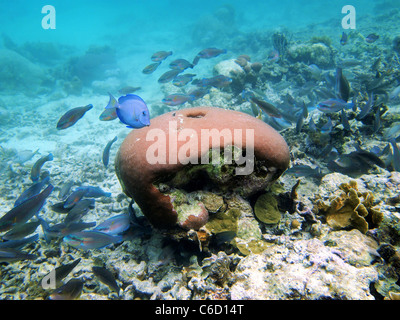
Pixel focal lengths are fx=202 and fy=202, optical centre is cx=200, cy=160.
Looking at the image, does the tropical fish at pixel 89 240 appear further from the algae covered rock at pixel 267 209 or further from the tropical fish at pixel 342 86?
the tropical fish at pixel 342 86

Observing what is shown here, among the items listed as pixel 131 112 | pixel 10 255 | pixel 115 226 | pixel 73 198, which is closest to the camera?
pixel 131 112

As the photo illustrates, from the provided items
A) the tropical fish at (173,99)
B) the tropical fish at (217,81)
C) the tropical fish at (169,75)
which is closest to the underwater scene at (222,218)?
the tropical fish at (173,99)

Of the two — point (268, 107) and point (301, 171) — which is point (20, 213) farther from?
point (268, 107)

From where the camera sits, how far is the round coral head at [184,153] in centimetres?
218

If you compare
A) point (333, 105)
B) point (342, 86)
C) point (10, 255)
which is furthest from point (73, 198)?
point (342, 86)

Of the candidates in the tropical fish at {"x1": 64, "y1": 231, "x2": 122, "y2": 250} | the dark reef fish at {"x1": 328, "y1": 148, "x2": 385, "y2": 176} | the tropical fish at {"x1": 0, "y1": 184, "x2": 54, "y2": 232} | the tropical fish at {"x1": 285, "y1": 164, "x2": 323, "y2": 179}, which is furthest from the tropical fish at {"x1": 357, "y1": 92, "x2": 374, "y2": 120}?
the tropical fish at {"x1": 0, "y1": 184, "x2": 54, "y2": 232}

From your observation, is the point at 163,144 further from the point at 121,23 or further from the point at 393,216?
the point at 121,23

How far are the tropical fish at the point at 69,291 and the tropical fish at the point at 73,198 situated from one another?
142 centimetres

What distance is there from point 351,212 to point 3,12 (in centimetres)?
9153

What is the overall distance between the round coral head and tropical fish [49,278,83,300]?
0.97m

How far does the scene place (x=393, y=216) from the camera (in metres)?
Result: 2.21

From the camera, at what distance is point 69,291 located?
2.09 meters

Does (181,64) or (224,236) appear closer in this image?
(224,236)

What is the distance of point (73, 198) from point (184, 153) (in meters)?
2.26
